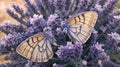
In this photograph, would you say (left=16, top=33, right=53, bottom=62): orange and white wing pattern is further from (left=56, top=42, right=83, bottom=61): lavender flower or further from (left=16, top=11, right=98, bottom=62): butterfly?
(left=56, top=42, right=83, bottom=61): lavender flower

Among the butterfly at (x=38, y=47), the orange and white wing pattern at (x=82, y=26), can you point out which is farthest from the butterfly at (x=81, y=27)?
the butterfly at (x=38, y=47)

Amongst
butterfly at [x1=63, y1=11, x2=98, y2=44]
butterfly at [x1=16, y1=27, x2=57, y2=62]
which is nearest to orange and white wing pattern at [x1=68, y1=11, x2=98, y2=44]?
butterfly at [x1=63, y1=11, x2=98, y2=44]

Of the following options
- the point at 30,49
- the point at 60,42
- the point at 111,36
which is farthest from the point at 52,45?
the point at 111,36

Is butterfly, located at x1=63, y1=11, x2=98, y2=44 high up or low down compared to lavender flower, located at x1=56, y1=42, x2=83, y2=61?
up

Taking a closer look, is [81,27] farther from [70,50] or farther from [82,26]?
[70,50]

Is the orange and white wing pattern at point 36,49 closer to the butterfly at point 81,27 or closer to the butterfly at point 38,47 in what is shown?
the butterfly at point 38,47

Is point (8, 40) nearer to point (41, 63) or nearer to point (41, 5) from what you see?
point (41, 63)

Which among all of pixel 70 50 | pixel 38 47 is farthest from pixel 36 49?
pixel 70 50
